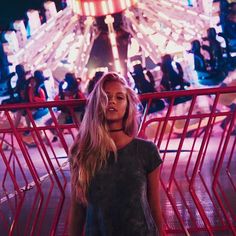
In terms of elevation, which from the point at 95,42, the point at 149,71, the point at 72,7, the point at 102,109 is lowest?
the point at 149,71

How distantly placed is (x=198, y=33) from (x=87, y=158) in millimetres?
9844

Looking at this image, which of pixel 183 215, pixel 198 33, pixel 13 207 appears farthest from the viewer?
pixel 198 33

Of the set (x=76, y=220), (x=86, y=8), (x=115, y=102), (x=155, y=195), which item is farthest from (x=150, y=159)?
(x=86, y=8)

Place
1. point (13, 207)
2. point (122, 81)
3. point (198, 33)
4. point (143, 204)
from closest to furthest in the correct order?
point (143, 204) < point (122, 81) < point (13, 207) < point (198, 33)

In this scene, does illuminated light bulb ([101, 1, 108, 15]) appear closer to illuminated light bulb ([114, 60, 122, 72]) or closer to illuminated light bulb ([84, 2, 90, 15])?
illuminated light bulb ([84, 2, 90, 15])

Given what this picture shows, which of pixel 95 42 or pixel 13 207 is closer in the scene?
pixel 13 207

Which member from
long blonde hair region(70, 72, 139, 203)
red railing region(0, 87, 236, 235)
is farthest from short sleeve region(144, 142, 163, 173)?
red railing region(0, 87, 236, 235)

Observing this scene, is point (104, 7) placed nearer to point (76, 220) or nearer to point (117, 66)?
point (117, 66)

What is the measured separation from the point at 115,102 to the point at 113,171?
349 mm

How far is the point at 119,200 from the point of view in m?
2.04

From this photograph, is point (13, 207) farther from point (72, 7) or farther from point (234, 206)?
point (72, 7)

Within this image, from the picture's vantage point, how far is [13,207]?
5.82 metres

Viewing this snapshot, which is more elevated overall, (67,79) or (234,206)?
(234,206)

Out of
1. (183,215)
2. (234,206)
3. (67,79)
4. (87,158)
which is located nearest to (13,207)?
(183,215)
